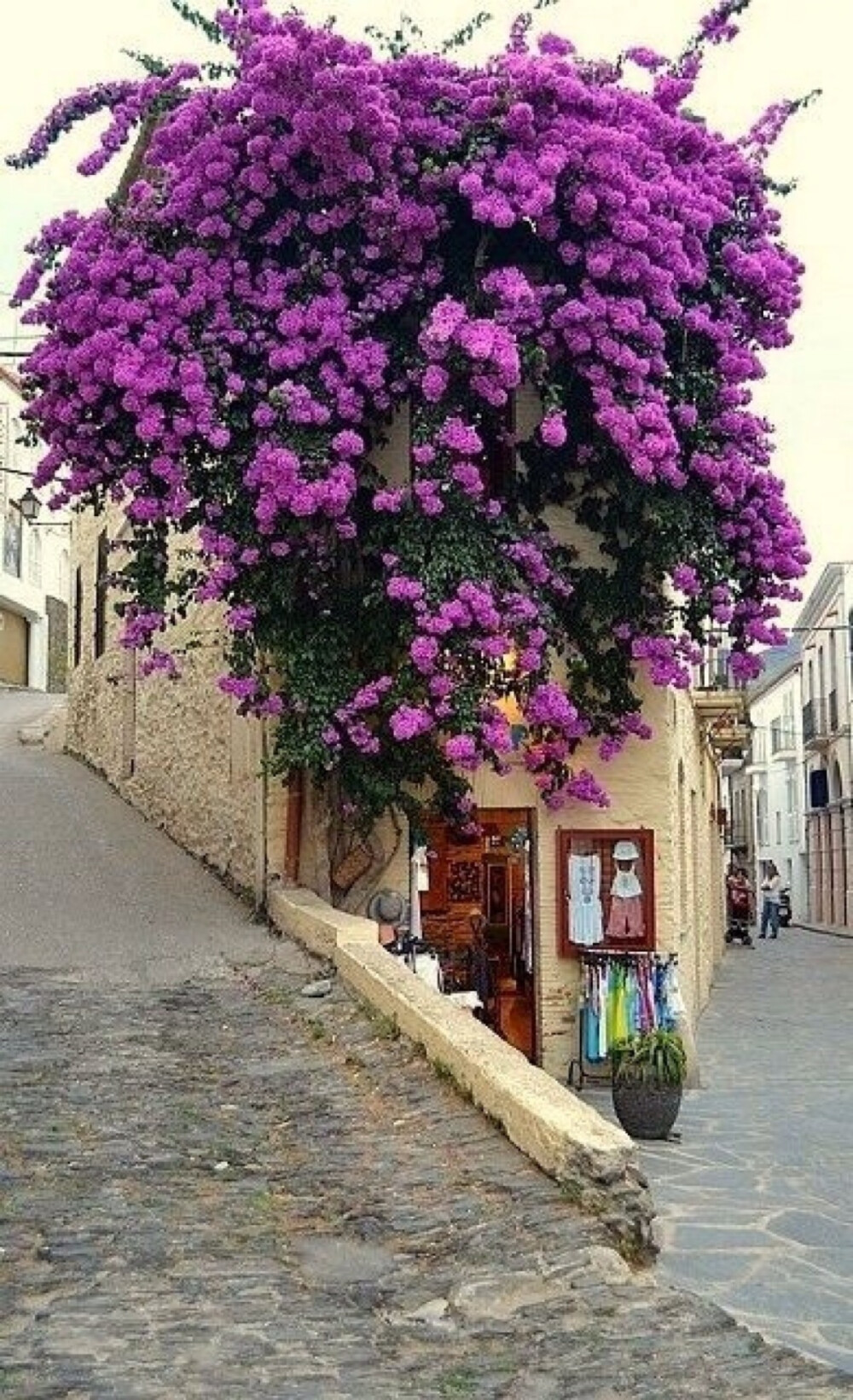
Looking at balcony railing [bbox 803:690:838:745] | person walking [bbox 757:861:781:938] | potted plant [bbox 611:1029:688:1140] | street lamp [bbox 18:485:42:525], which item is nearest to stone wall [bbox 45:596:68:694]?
person walking [bbox 757:861:781:938]

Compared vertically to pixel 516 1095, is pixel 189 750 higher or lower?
higher

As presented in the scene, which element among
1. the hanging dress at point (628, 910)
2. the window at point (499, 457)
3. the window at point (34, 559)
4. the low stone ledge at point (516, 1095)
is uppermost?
the window at point (34, 559)

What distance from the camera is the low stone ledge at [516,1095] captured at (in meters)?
5.66

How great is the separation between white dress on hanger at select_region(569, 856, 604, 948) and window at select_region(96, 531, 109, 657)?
9498 millimetres

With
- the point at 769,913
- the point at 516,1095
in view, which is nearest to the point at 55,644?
the point at 769,913

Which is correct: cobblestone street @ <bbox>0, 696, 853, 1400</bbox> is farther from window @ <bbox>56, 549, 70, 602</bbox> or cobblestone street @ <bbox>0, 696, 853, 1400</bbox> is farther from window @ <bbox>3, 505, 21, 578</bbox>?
window @ <bbox>56, 549, 70, 602</bbox>

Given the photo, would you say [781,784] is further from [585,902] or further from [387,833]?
[387,833]

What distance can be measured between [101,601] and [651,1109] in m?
12.6

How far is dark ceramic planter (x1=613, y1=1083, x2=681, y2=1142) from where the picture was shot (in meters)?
9.59

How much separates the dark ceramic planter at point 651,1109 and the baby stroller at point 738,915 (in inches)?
878

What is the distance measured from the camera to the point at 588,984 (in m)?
12.0

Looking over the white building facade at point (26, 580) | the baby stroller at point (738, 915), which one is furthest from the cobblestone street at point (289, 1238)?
the white building facade at point (26, 580)

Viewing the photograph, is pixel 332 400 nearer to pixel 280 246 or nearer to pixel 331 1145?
pixel 280 246

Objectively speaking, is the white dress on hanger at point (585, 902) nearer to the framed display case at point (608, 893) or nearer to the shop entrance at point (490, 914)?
the framed display case at point (608, 893)
